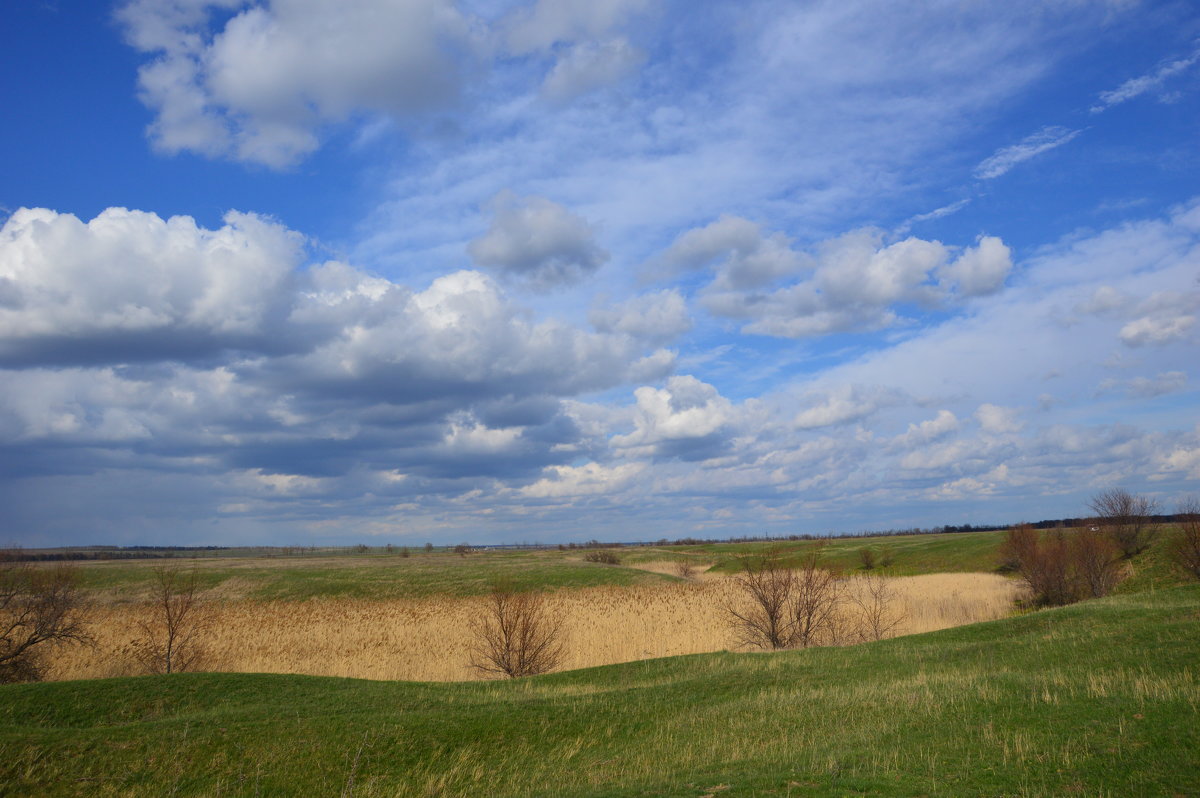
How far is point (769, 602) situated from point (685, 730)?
610 inches

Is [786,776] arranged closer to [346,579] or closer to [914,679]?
[914,679]

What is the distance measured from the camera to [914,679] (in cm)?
1677

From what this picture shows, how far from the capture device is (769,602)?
1144 inches

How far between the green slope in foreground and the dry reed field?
30.3 feet

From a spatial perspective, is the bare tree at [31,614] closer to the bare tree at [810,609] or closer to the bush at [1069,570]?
the bare tree at [810,609]

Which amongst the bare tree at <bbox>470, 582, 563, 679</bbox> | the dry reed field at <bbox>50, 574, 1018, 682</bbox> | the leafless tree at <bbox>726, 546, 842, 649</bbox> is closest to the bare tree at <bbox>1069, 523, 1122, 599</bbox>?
the dry reed field at <bbox>50, 574, 1018, 682</bbox>

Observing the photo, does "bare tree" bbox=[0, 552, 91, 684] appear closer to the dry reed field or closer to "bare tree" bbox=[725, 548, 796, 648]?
the dry reed field

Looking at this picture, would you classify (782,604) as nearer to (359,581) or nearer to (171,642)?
(171,642)

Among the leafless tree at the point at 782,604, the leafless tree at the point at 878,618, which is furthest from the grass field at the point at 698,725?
the leafless tree at the point at 878,618

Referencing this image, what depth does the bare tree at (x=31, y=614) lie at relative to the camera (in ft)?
74.8

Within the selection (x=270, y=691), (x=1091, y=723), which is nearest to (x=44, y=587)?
(x=270, y=691)

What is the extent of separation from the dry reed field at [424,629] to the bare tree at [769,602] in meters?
1.84

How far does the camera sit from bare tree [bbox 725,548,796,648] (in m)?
28.8

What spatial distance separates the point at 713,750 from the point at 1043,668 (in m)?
9.26
